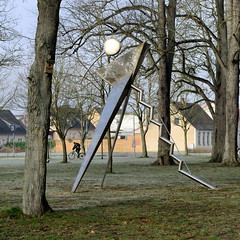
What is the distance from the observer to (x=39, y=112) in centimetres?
1021

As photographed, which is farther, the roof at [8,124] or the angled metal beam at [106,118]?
the roof at [8,124]

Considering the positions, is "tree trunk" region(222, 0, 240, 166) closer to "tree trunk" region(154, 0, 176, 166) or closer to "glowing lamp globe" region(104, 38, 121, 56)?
"tree trunk" region(154, 0, 176, 166)

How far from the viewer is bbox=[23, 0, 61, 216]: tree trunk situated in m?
10.1

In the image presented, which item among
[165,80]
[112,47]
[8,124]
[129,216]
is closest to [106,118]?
[112,47]

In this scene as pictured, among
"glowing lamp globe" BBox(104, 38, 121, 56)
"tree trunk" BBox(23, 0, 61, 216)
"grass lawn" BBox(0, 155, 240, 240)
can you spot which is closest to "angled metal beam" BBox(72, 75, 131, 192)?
"grass lawn" BBox(0, 155, 240, 240)

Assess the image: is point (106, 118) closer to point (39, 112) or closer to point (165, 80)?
point (39, 112)

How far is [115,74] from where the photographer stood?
1659cm

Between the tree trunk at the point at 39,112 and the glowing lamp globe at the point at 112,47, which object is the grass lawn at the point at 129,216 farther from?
the glowing lamp globe at the point at 112,47

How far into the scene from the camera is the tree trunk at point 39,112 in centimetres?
1014

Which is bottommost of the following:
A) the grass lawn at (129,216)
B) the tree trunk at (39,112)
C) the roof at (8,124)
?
the grass lawn at (129,216)

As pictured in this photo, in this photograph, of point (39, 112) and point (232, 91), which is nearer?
point (39, 112)

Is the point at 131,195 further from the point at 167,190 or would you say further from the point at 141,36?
the point at 141,36

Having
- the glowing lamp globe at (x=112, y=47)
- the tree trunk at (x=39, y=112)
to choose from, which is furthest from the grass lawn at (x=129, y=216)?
the glowing lamp globe at (x=112, y=47)

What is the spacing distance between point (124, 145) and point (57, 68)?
41732mm
